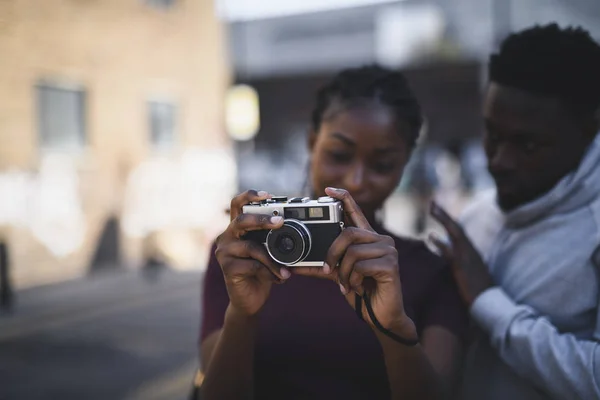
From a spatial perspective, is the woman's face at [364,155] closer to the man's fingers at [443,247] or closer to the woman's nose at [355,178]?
the woman's nose at [355,178]

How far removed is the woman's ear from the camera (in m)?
2.04

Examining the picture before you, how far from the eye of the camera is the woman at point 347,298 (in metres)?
1.41

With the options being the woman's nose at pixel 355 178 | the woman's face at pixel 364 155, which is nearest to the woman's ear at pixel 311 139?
the woman's face at pixel 364 155

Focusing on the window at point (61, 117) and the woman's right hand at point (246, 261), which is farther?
the window at point (61, 117)

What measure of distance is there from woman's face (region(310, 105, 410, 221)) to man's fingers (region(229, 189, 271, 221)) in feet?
1.30

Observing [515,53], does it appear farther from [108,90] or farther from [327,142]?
[108,90]

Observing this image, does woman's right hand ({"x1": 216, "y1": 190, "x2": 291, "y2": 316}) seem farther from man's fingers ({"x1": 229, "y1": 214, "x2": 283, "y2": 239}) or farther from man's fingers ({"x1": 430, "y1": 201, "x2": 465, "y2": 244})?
man's fingers ({"x1": 430, "y1": 201, "x2": 465, "y2": 244})

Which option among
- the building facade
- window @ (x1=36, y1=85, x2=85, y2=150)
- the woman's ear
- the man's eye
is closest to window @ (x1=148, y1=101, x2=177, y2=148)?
the building facade

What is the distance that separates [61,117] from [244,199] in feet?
29.8

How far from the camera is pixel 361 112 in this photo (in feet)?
5.93

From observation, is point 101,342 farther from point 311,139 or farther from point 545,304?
point 545,304

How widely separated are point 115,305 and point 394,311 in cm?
731

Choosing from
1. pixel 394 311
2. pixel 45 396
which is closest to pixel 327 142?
pixel 394 311

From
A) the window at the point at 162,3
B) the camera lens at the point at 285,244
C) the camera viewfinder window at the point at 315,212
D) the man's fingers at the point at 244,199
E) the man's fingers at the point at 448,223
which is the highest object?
the window at the point at 162,3
